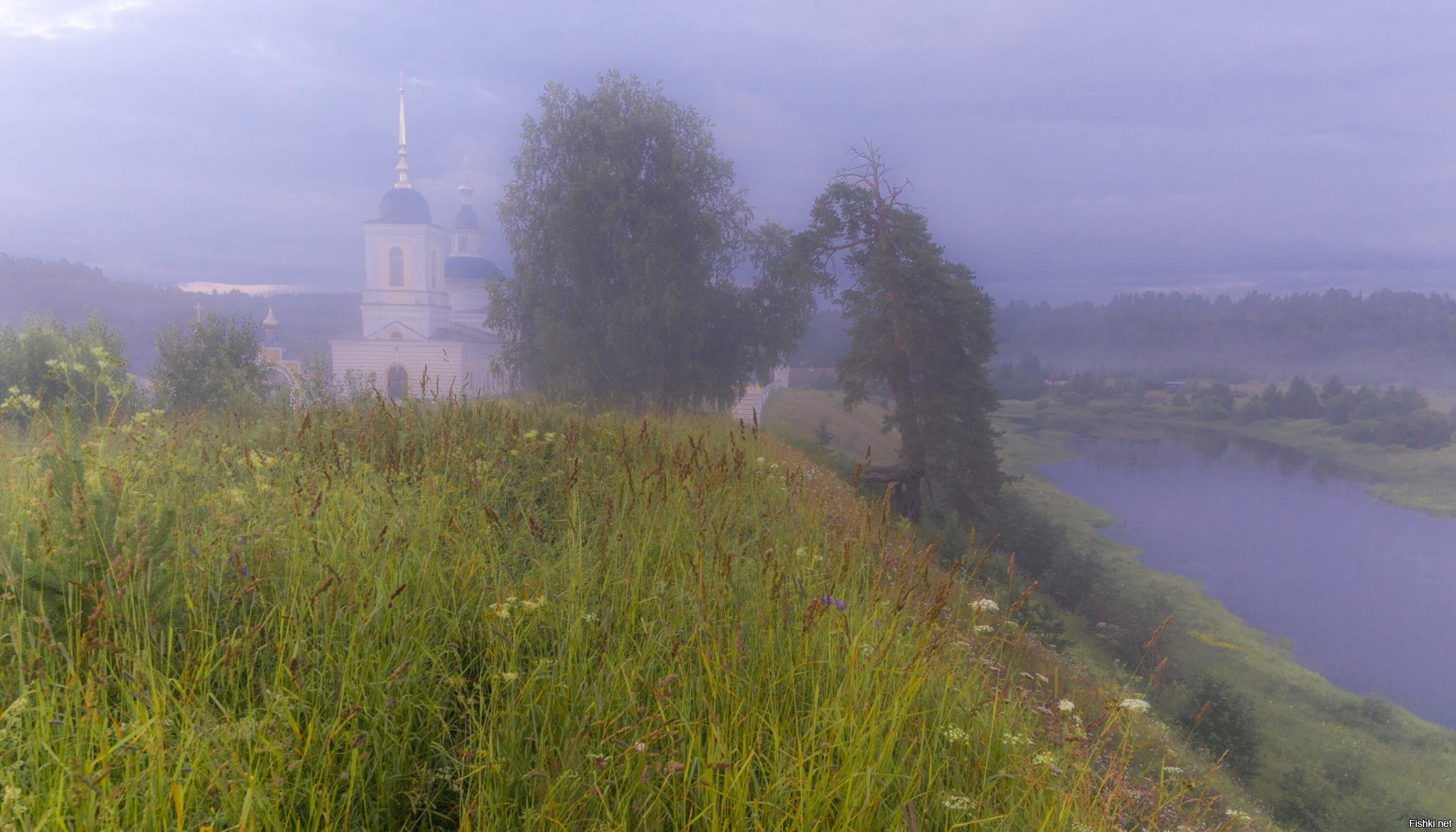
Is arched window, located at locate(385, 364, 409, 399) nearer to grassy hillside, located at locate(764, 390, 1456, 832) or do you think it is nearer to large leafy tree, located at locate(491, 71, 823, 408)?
large leafy tree, located at locate(491, 71, 823, 408)

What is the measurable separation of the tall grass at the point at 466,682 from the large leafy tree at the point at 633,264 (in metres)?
22.7

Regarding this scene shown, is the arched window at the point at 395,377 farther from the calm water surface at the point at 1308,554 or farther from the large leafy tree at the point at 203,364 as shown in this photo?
the calm water surface at the point at 1308,554

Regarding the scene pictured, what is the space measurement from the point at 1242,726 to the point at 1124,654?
218 inches

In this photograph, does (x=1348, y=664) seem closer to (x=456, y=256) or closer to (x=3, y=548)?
(x=3, y=548)

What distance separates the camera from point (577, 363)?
27391 millimetres

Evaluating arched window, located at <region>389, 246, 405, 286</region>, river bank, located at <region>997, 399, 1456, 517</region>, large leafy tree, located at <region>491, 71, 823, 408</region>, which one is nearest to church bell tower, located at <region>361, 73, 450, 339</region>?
arched window, located at <region>389, 246, 405, 286</region>

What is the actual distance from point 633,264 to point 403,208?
3526cm

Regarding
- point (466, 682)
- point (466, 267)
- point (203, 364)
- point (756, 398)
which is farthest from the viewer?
point (466, 267)

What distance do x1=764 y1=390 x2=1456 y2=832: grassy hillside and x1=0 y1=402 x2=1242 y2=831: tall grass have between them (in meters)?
9.16

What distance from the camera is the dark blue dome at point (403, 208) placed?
53625mm

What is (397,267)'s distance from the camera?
54000 mm

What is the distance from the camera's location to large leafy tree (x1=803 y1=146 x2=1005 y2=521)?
26328mm

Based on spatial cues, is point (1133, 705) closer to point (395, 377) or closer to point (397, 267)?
point (395, 377)

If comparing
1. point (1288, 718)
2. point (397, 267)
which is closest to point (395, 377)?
point (397, 267)
